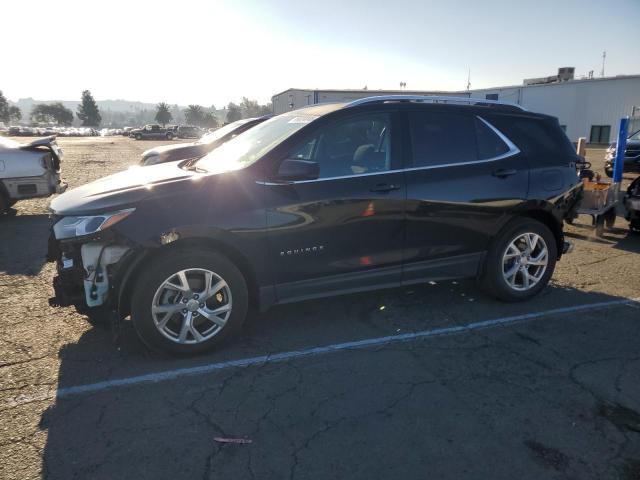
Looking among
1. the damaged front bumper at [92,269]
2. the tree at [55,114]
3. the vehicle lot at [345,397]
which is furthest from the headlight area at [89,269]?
the tree at [55,114]

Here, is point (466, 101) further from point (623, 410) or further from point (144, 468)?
point (144, 468)

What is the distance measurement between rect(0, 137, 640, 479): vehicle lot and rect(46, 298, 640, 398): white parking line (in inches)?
1.1

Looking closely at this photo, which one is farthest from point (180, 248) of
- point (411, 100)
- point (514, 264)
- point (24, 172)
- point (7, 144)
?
point (7, 144)

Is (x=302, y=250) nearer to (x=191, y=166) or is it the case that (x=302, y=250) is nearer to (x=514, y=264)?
(x=191, y=166)

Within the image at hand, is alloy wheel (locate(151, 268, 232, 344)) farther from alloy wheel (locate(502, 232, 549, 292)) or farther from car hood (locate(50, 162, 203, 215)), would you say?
alloy wheel (locate(502, 232, 549, 292))

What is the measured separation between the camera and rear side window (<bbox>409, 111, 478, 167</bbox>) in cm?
416

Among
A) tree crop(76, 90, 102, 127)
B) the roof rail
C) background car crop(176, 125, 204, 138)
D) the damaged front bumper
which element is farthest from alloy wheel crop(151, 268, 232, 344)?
tree crop(76, 90, 102, 127)

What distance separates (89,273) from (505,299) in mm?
3751

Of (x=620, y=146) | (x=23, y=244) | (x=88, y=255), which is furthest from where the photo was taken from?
(x=620, y=146)

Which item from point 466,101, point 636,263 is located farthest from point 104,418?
point 636,263

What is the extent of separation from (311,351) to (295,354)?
0.13 meters

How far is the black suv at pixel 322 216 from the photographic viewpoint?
3375mm

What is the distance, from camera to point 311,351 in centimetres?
370

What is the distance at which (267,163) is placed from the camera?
145 inches
